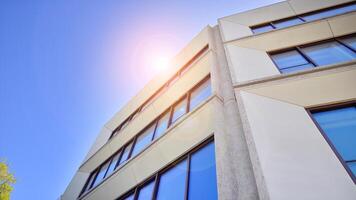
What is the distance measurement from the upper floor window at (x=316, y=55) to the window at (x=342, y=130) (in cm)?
200

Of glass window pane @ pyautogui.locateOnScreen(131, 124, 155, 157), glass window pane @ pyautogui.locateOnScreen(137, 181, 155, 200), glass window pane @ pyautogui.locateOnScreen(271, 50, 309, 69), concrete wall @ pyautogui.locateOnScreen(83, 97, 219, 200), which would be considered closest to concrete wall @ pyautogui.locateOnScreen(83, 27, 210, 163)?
glass window pane @ pyautogui.locateOnScreen(131, 124, 155, 157)

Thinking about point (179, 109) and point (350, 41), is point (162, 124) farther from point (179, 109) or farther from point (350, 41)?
point (350, 41)

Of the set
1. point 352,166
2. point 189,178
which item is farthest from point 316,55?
point 189,178

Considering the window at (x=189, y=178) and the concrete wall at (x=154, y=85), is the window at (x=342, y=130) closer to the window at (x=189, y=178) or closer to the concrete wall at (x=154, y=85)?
the window at (x=189, y=178)

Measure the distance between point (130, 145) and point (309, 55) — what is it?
8218mm

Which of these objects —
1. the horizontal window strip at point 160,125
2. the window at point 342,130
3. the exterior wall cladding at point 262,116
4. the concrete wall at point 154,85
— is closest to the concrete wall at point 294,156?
the exterior wall cladding at point 262,116

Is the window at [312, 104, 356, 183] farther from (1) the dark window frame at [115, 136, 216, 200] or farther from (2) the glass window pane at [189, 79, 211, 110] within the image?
(2) the glass window pane at [189, 79, 211, 110]

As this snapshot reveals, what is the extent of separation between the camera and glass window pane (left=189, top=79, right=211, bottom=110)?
7.28m

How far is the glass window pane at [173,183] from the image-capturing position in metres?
5.01

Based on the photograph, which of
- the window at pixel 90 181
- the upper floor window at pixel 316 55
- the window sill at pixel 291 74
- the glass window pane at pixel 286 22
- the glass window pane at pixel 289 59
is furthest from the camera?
the window at pixel 90 181

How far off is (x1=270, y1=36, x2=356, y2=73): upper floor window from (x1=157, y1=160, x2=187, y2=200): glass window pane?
4.21m

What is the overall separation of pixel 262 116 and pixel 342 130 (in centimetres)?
155

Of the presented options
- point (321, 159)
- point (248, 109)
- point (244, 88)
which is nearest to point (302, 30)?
point (244, 88)

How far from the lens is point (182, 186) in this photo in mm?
4992
